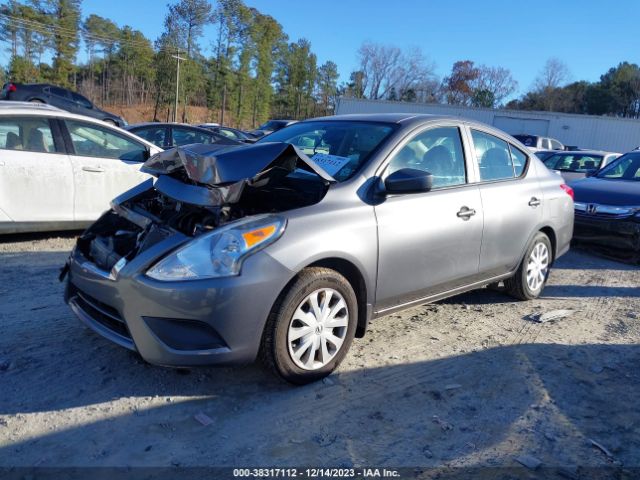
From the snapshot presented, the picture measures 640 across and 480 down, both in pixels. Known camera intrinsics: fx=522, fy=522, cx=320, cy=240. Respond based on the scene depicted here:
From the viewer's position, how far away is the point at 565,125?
3578cm

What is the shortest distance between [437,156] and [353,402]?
→ 2.03m

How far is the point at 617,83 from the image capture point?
2822 inches

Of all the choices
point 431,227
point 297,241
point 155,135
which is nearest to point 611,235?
point 431,227

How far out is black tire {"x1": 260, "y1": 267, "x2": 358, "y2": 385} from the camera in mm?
2971

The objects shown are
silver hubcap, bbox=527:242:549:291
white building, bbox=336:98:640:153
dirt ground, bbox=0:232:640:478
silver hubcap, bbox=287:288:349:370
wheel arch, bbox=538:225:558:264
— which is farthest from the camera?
Answer: white building, bbox=336:98:640:153

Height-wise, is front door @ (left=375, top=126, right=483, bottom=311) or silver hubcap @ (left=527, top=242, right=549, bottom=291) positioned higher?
front door @ (left=375, top=126, right=483, bottom=311)

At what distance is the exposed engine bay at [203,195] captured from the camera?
3.25 meters

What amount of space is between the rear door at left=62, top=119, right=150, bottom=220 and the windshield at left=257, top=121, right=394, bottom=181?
2548 mm

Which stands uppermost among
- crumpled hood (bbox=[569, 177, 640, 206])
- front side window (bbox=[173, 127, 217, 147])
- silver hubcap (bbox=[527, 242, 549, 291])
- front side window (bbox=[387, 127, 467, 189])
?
front side window (bbox=[173, 127, 217, 147])

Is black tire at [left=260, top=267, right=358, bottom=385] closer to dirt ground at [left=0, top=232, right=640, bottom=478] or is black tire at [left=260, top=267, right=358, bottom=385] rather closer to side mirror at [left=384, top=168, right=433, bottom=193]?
dirt ground at [left=0, top=232, right=640, bottom=478]

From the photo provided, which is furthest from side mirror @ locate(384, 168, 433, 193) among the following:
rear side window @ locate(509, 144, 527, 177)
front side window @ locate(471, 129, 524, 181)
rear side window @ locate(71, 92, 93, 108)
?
rear side window @ locate(71, 92, 93, 108)

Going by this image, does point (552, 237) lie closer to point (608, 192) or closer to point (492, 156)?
point (492, 156)

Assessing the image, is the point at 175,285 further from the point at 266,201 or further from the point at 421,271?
the point at 421,271

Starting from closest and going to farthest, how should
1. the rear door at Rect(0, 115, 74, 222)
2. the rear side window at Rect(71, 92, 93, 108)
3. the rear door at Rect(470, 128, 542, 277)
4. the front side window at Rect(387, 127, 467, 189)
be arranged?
the front side window at Rect(387, 127, 467, 189), the rear door at Rect(470, 128, 542, 277), the rear door at Rect(0, 115, 74, 222), the rear side window at Rect(71, 92, 93, 108)
